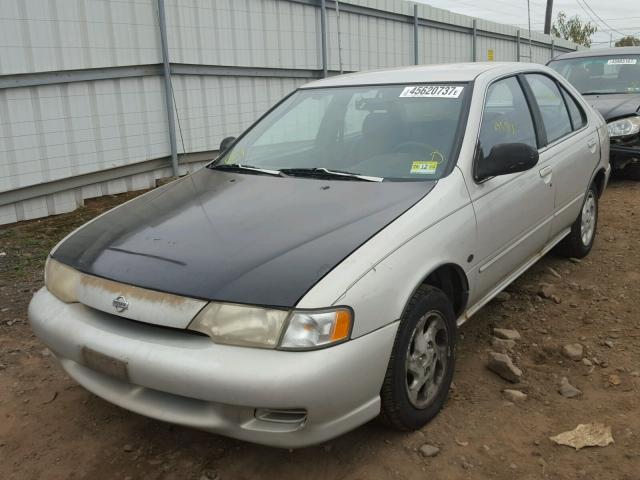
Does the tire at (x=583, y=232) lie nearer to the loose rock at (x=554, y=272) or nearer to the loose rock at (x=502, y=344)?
the loose rock at (x=554, y=272)

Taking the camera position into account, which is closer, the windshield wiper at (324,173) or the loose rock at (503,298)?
the windshield wiper at (324,173)

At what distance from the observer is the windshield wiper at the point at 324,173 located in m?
3.24

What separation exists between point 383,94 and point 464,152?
78 cm

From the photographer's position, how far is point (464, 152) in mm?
3223

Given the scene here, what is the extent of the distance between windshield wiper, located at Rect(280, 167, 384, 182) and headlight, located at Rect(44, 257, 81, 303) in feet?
4.18

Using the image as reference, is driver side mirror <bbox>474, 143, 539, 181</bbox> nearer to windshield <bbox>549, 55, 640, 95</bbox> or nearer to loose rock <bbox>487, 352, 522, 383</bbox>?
loose rock <bbox>487, 352, 522, 383</bbox>

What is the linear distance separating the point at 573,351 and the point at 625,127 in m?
4.93

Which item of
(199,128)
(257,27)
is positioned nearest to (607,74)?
(257,27)

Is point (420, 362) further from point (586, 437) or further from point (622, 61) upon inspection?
point (622, 61)

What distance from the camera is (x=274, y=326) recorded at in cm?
224

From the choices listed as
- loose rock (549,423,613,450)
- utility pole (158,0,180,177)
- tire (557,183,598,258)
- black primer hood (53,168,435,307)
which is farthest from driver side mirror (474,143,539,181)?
utility pole (158,0,180,177)

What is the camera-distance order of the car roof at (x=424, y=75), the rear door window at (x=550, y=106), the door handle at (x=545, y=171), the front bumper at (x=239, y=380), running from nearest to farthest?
the front bumper at (x=239, y=380), the car roof at (x=424, y=75), the door handle at (x=545, y=171), the rear door window at (x=550, y=106)

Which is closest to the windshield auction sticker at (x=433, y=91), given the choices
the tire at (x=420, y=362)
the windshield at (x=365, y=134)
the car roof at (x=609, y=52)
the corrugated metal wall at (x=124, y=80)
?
the windshield at (x=365, y=134)

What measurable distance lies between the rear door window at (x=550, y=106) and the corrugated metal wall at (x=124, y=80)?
15.4ft
